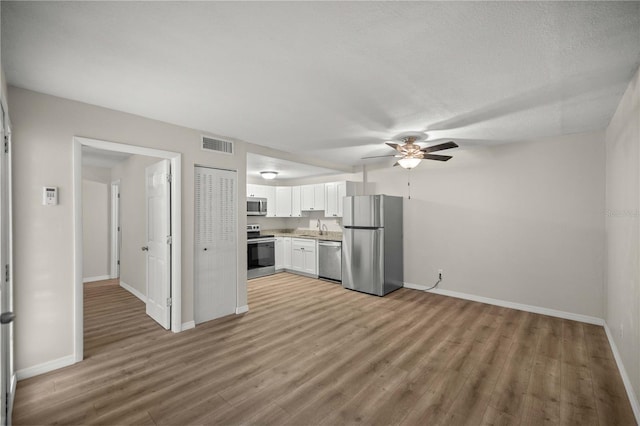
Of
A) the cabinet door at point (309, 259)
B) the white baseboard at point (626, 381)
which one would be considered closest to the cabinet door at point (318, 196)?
the cabinet door at point (309, 259)

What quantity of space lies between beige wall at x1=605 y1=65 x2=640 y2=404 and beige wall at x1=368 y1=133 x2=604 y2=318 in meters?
0.44

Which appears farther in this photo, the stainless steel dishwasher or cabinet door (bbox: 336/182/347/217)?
cabinet door (bbox: 336/182/347/217)

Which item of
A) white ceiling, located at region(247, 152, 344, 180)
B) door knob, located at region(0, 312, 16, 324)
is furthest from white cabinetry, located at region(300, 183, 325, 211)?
door knob, located at region(0, 312, 16, 324)

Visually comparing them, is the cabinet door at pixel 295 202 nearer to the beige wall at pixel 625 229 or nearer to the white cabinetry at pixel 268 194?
the white cabinetry at pixel 268 194

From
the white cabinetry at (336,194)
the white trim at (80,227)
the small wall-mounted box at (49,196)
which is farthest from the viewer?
the white cabinetry at (336,194)

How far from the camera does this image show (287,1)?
4.73 feet

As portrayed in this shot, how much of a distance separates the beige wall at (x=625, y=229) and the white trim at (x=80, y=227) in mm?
4290

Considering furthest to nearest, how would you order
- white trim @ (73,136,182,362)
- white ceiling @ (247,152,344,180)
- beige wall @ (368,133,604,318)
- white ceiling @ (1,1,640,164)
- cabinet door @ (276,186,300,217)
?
cabinet door @ (276,186,300,217) → white ceiling @ (247,152,344,180) → beige wall @ (368,133,604,318) → white trim @ (73,136,182,362) → white ceiling @ (1,1,640,164)

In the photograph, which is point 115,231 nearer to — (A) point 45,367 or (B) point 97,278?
(B) point 97,278

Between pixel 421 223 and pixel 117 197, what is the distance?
640cm

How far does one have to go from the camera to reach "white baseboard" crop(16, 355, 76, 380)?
2411 millimetres

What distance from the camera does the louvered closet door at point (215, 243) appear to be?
3648 mm

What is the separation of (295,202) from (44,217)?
4.93 metres

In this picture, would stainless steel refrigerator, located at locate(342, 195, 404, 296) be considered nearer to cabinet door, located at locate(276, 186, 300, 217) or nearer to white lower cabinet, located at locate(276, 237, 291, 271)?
white lower cabinet, located at locate(276, 237, 291, 271)
